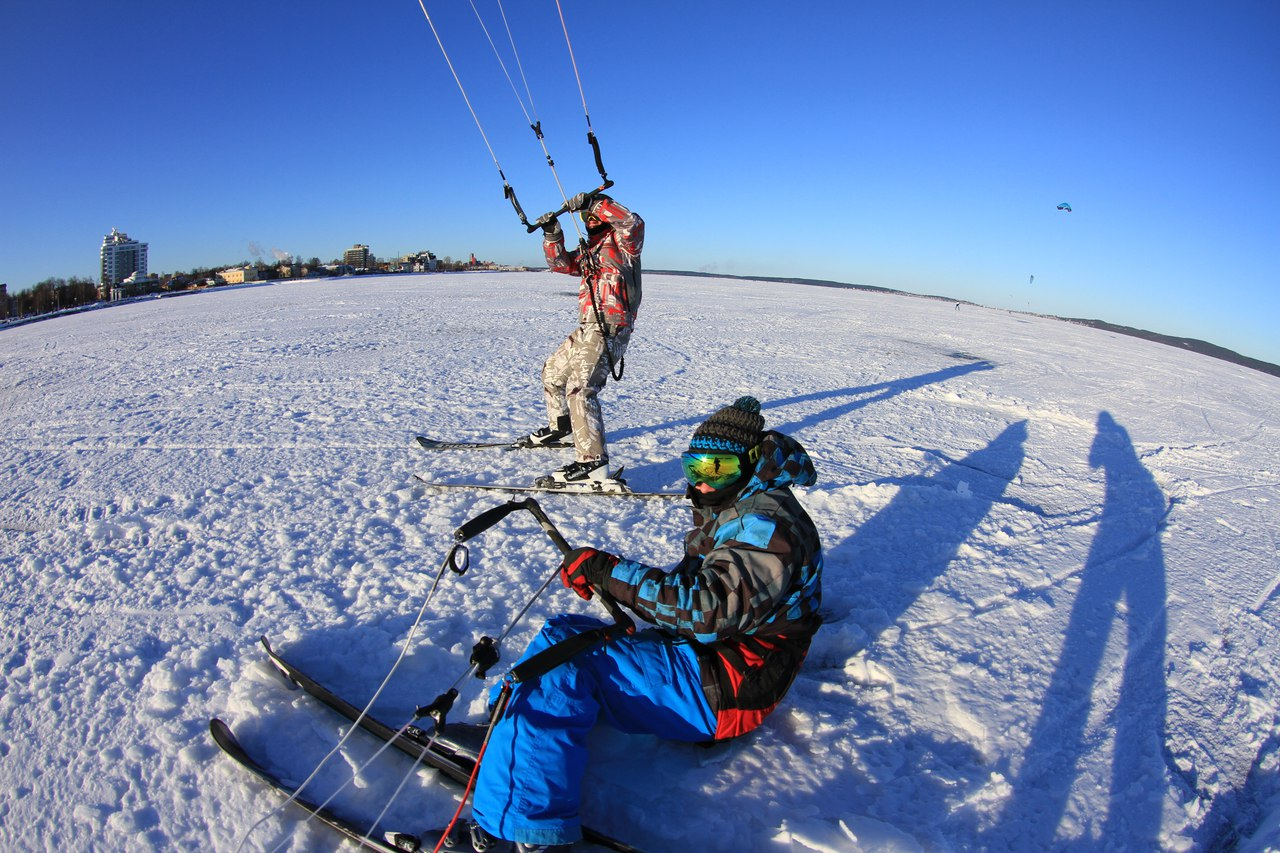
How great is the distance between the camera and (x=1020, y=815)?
2.33m

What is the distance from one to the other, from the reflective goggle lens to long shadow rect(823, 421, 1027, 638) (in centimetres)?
151

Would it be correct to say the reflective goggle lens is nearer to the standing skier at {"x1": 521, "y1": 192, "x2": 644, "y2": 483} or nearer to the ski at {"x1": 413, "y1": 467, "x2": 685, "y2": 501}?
the ski at {"x1": 413, "y1": 467, "x2": 685, "y2": 501}

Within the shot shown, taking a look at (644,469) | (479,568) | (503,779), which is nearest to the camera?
(503,779)

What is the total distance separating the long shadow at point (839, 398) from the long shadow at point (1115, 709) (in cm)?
308

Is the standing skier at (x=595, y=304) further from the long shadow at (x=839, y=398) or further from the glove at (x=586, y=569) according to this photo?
the glove at (x=586, y=569)

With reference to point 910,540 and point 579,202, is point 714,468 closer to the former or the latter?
point 910,540

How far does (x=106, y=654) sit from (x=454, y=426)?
3.83 meters

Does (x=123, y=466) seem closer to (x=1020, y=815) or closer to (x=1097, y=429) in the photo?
(x=1020, y=815)

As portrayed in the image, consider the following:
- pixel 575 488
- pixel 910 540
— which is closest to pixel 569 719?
pixel 575 488

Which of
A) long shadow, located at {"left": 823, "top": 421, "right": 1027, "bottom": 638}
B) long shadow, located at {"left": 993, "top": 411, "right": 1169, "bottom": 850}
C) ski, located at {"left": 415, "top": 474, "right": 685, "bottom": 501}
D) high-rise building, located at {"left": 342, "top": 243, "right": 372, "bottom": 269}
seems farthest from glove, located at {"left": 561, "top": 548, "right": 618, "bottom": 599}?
high-rise building, located at {"left": 342, "top": 243, "right": 372, "bottom": 269}

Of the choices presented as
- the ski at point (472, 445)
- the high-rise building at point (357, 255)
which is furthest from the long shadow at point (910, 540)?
the high-rise building at point (357, 255)

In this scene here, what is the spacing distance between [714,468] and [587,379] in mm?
2917

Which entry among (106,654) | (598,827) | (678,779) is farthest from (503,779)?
(106,654)

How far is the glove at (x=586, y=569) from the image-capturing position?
233 cm
